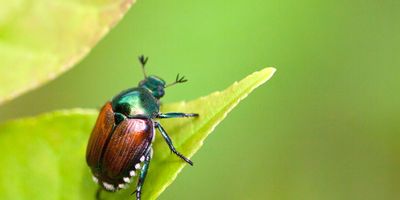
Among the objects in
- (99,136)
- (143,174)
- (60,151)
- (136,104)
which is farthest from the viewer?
(136,104)

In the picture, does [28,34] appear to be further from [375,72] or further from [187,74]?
[375,72]

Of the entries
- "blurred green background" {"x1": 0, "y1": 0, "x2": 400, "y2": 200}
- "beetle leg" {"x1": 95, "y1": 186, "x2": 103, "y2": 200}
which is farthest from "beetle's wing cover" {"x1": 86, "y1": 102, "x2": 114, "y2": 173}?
"blurred green background" {"x1": 0, "y1": 0, "x2": 400, "y2": 200}

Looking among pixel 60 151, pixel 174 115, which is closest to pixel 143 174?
pixel 174 115

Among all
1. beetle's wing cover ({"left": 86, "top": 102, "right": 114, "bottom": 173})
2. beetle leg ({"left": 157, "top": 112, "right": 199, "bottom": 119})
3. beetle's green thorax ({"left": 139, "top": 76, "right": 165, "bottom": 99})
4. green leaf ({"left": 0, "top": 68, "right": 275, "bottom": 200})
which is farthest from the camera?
beetle's green thorax ({"left": 139, "top": 76, "right": 165, "bottom": 99})

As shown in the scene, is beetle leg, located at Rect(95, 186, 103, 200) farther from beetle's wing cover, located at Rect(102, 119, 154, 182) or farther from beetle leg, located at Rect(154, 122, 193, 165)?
beetle's wing cover, located at Rect(102, 119, 154, 182)

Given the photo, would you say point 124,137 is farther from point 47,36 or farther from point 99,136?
point 47,36
